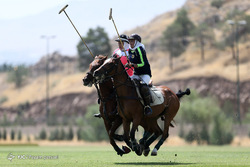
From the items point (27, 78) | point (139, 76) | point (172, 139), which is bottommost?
point (27, 78)

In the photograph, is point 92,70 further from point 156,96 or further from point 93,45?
point 93,45

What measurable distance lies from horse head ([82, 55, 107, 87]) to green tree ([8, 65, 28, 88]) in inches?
4966

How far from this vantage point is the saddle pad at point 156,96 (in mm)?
19234

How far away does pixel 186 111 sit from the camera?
5284 centimetres

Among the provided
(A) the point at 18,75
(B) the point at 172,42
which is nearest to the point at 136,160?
(B) the point at 172,42

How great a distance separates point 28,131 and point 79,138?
651 inches

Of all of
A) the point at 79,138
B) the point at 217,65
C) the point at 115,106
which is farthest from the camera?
the point at 217,65

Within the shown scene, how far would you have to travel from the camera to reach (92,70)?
18.3 m

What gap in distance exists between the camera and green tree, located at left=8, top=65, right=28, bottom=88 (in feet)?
470

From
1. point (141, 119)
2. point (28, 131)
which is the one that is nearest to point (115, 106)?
point (141, 119)

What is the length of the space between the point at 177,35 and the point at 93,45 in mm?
16277

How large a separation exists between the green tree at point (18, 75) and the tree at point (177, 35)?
41.4 meters

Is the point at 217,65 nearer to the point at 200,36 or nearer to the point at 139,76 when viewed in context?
the point at 200,36

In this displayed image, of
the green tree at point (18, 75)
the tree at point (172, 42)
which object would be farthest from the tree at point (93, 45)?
the green tree at point (18, 75)
